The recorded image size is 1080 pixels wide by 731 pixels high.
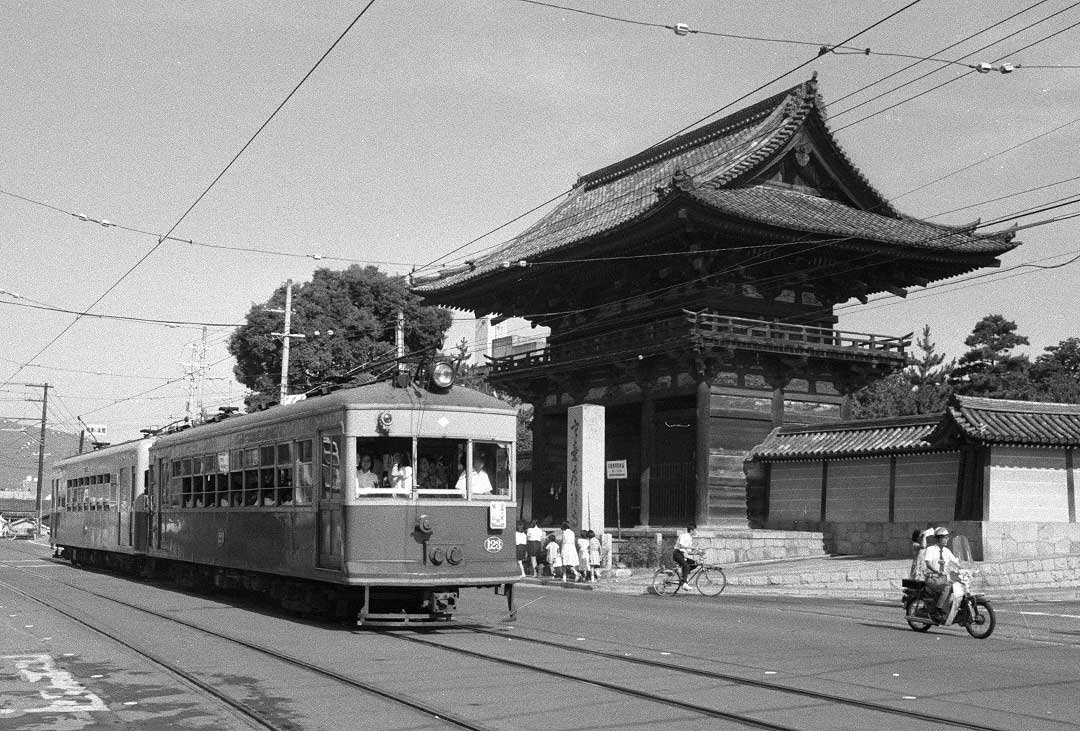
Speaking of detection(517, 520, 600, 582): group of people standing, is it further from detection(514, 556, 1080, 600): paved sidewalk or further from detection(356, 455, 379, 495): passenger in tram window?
detection(356, 455, 379, 495): passenger in tram window

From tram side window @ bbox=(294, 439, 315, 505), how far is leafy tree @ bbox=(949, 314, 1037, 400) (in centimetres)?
4136

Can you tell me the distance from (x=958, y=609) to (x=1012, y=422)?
1148cm

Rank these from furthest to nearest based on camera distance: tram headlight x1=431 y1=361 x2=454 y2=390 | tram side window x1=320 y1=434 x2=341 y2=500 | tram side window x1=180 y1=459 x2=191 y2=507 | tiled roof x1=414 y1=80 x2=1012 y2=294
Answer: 1. tiled roof x1=414 y1=80 x2=1012 y2=294
2. tram side window x1=180 y1=459 x2=191 y2=507
3. tram headlight x1=431 y1=361 x2=454 y2=390
4. tram side window x1=320 y1=434 x2=341 y2=500

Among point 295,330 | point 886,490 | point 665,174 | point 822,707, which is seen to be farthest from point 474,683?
point 295,330

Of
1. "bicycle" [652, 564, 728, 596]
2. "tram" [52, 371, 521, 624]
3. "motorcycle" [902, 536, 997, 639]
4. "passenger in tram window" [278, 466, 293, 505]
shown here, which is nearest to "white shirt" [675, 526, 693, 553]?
"bicycle" [652, 564, 728, 596]

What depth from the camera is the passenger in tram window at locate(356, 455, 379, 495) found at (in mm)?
13961

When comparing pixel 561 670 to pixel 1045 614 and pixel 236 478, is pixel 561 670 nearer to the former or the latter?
pixel 236 478

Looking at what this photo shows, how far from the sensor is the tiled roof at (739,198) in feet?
97.2

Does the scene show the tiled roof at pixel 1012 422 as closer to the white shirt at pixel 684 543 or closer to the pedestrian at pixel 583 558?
the white shirt at pixel 684 543

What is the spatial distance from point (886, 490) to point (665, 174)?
12.8 metres

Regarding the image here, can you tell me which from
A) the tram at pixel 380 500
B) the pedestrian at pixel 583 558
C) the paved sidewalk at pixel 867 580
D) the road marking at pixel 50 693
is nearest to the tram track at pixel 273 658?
the road marking at pixel 50 693

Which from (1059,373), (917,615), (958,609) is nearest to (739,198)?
(917,615)

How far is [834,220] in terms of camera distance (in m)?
30.7

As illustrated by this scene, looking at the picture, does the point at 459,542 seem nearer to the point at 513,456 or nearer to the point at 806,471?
the point at 513,456
